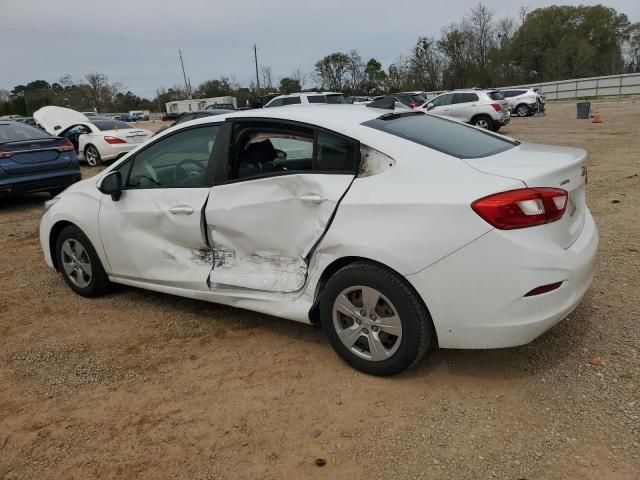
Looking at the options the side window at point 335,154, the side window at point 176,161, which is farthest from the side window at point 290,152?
the side window at point 176,161

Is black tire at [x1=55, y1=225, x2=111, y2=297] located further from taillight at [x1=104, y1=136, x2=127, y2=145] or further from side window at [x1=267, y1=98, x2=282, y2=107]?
side window at [x1=267, y1=98, x2=282, y2=107]

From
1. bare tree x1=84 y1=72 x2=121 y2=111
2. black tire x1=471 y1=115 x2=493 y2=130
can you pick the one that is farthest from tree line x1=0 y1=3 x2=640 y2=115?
black tire x1=471 y1=115 x2=493 y2=130

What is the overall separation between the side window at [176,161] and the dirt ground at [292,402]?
108 cm

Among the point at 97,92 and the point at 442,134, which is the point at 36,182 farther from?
the point at 97,92

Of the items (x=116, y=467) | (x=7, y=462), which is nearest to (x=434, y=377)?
(x=116, y=467)

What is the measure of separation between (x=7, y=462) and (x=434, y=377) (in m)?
2.31

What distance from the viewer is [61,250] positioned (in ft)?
15.4

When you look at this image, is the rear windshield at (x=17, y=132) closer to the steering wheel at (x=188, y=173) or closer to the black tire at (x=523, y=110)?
the steering wheel at (x=188, y=173)

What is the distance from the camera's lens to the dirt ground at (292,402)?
8.09 ft

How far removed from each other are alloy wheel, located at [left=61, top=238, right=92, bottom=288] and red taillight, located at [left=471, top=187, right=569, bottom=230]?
133 inches

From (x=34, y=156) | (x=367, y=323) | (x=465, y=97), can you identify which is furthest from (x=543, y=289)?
(x=465, y=97)

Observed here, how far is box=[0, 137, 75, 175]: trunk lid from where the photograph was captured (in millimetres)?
8454

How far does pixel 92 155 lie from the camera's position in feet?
48.7

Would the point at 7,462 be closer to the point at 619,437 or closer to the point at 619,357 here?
the point at 619,437
